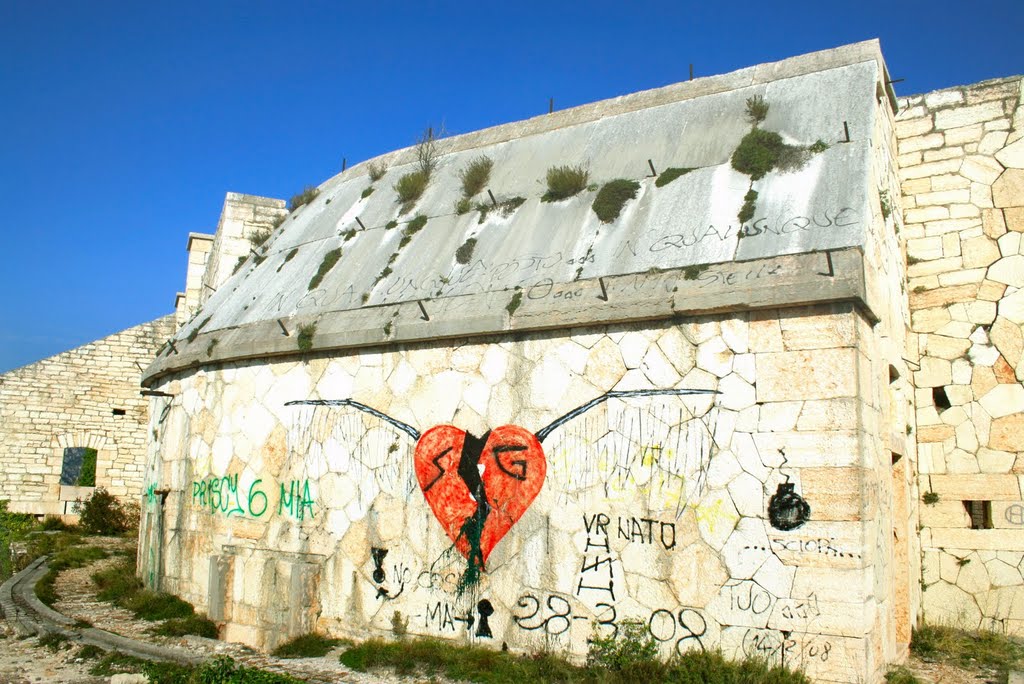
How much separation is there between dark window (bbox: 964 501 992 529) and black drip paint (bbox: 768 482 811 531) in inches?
139

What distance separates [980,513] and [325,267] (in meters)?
7.85

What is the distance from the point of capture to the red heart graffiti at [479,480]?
770cm

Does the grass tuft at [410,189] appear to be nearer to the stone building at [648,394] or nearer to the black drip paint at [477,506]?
the stone building at [648,394]

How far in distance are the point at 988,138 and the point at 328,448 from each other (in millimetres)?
7963

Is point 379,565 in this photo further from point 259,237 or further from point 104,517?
point 104,517

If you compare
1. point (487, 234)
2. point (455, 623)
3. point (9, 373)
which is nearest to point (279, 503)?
point (455, 623)

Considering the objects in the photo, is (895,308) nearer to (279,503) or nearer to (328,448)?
(328,448)

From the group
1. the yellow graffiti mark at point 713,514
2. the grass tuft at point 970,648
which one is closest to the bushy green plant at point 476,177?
the yellow graffiti mark at point 713,514

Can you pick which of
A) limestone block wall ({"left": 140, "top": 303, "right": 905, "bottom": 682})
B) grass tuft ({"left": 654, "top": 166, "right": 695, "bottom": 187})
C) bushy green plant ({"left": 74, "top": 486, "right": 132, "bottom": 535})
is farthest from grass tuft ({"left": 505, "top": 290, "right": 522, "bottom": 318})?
bushy green plant ({"left": 74, "top": 486, "right": 132, "bottom": 535})

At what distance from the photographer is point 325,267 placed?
10.7 metres

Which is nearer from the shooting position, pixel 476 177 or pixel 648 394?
pixel 648 394

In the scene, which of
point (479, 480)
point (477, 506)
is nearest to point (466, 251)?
point (479, 480)

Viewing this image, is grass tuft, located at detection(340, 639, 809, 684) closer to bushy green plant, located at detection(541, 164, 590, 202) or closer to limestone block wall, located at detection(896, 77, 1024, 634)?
Result: limestone block wall, located at detection(896, 77, 1024, 634)

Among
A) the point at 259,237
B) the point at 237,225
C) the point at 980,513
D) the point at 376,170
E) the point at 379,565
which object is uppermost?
the point at 376,170
